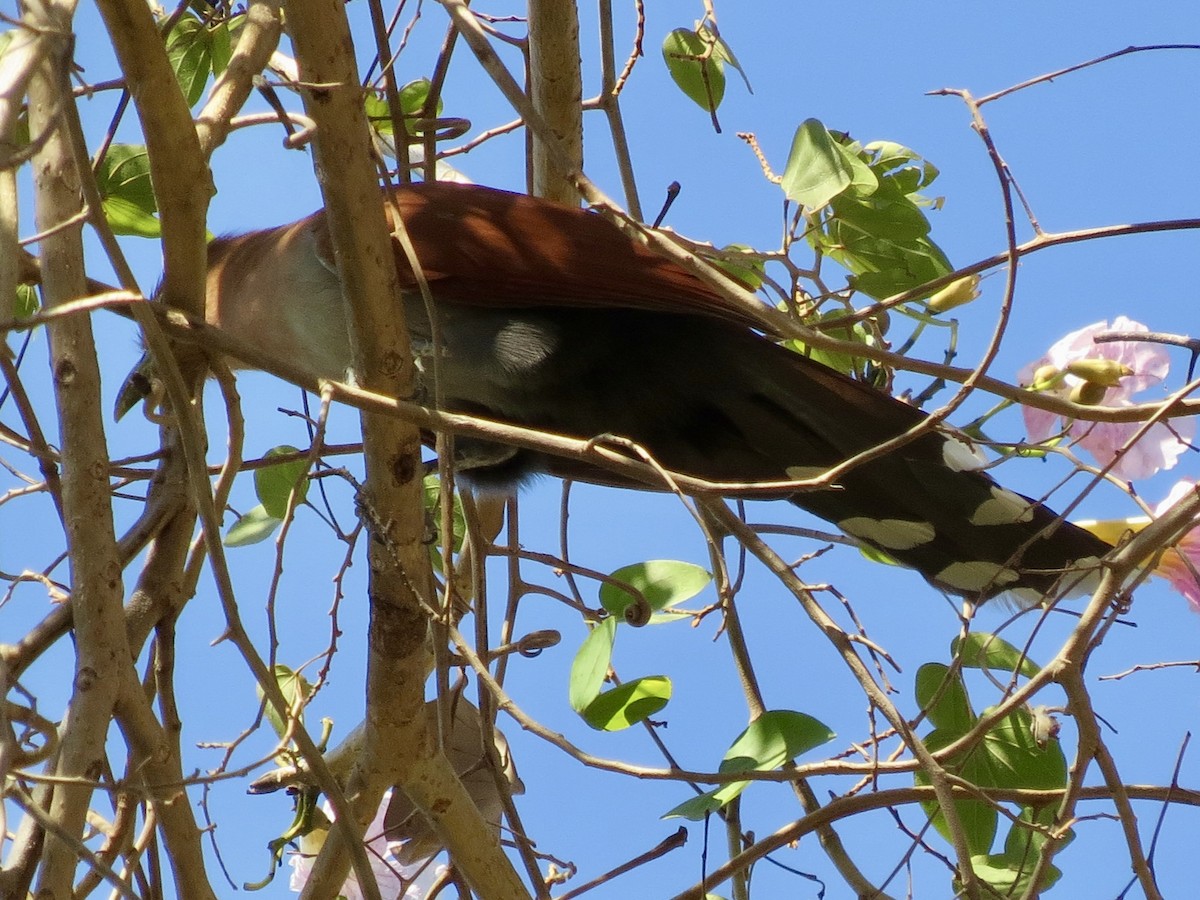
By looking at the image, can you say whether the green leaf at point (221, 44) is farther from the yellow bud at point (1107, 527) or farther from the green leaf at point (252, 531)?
the yellow bud at point (1107, 527)

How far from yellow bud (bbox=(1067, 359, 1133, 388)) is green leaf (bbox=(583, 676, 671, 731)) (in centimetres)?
90

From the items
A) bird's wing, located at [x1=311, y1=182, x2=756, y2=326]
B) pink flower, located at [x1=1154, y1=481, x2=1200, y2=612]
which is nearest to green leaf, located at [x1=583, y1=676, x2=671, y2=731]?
bird's wing, located at [x1=311, y1=182, x2=756, y2=326]

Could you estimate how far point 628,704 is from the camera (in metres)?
2.08

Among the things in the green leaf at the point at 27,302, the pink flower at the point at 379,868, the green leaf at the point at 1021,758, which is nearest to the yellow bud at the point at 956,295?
the green leaf at the point at 1021,758

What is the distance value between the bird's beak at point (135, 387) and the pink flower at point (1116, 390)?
1.72m

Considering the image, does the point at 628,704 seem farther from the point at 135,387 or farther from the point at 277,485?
the point at 135,387

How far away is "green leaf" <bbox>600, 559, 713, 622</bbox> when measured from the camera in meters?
2.27

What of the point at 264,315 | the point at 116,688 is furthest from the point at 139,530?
the point at 264,315

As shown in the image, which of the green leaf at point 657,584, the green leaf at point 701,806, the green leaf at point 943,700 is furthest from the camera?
the green leaf at point 657,584

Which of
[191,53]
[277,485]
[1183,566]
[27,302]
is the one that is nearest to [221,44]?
[191,53]

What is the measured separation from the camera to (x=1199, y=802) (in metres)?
1.78

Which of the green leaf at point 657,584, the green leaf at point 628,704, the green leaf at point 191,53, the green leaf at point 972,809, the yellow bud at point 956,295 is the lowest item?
the green leaf at point 972,809

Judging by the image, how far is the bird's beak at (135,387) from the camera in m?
2.42

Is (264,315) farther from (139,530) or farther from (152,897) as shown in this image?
(152,897)
